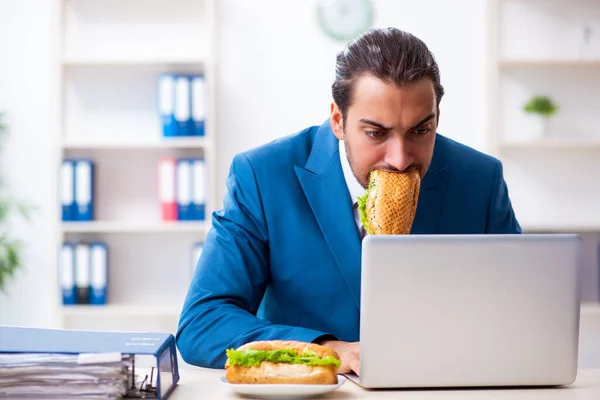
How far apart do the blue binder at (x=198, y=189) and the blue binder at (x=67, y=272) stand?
62 centimetres

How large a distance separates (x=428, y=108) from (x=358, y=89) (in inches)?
6.1

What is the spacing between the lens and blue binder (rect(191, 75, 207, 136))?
3.92 m

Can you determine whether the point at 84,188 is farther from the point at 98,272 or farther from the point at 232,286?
the point at 232,286

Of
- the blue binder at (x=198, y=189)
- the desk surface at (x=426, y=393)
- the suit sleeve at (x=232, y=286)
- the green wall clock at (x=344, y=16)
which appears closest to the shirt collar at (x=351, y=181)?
the suit sleeve at (x=232, y=286)

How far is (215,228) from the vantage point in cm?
190

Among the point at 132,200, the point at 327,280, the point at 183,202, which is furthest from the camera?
the point at 132,200

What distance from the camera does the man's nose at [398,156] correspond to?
1570 millimetres

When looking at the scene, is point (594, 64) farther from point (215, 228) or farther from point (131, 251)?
point (215, 228)

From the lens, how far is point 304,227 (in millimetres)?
1914

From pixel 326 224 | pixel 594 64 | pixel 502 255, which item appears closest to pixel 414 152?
→ pixel 326 224

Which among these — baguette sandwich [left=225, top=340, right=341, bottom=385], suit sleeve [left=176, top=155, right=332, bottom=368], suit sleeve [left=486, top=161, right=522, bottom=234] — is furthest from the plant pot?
baguette sandwich [left=225, top=340, right=341, bottom=385]

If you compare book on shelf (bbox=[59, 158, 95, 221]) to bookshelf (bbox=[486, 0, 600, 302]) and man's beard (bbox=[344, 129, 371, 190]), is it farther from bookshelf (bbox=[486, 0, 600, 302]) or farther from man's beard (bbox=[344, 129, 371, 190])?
man's beard (bbox=[344, 129, 371, 190])

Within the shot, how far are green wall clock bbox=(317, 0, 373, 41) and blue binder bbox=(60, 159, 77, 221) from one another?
4.86 ft

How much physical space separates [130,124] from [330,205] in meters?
2.59
